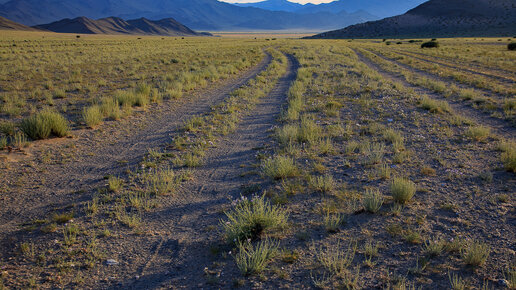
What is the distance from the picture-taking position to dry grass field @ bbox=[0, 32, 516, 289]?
3865 millimetres

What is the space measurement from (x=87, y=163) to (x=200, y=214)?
3957 millimetres

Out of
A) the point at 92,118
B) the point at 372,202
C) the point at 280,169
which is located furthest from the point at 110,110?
the point at 372,202

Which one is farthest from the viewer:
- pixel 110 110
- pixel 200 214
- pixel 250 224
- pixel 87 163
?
pixel 110 110

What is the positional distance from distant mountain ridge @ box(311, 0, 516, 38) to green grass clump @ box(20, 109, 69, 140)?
107 m

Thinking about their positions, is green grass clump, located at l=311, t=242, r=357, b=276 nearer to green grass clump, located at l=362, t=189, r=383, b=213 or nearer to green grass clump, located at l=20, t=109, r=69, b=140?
green grass clump, located at l=362, t=189, r=383, b=213

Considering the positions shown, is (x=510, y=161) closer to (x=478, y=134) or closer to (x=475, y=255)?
(x=478, y=134)

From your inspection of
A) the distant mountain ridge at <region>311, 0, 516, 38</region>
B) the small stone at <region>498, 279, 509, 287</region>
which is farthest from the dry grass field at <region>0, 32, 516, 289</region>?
the distant mountain ridge at <region>311, 0, 516, 38</region>

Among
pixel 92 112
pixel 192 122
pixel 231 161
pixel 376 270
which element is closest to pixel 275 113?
pixel 192 122

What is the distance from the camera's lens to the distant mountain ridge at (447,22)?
95.5 metres

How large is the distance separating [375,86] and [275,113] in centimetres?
794

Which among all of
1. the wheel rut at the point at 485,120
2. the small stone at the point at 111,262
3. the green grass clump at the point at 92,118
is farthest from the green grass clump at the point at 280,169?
Result: the wheel rut at the point at 485,120

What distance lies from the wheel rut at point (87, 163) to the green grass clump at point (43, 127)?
1.20ft

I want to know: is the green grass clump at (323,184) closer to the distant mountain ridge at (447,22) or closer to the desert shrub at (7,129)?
the desert shrub at (7,129)

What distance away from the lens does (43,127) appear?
28.7 feet
